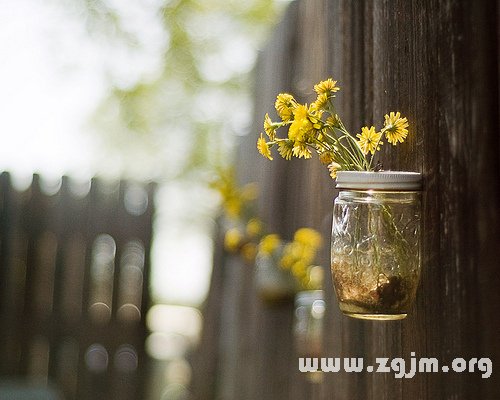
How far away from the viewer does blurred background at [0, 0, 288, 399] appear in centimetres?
477

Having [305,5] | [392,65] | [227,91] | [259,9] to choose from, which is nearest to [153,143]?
[227,91]

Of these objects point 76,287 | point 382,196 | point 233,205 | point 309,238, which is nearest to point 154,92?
point 76,287

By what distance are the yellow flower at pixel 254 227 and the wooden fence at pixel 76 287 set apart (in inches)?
46.0

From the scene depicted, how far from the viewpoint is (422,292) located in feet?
3.32

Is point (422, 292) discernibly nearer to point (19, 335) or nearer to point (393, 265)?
point (393, 265)

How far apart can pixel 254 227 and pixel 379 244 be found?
1.64 metres

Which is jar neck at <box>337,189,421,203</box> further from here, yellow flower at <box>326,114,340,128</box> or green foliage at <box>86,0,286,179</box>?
green foliage at <box>86,0,286,179</box>

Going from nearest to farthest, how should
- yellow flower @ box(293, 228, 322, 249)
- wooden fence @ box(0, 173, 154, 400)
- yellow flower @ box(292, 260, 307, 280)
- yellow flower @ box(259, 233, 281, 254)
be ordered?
yellow flower @ box(293, 228, 322, 249) < yellow flower @ box(292, 260, 307, 280) < yellow flower @ box(259, 233, 281, 254) < wooden fence @ box(0, 173, 154, 400)

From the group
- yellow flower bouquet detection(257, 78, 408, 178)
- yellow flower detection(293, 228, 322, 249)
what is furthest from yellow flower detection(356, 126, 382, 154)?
yellow flower detection(293, 228, 322, 249)

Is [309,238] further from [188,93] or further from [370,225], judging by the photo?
[188,93]

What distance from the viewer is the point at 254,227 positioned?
2.59 m

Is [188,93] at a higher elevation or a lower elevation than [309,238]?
higher

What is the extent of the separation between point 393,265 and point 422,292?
90 millimetres

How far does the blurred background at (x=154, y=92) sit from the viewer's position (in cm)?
477
